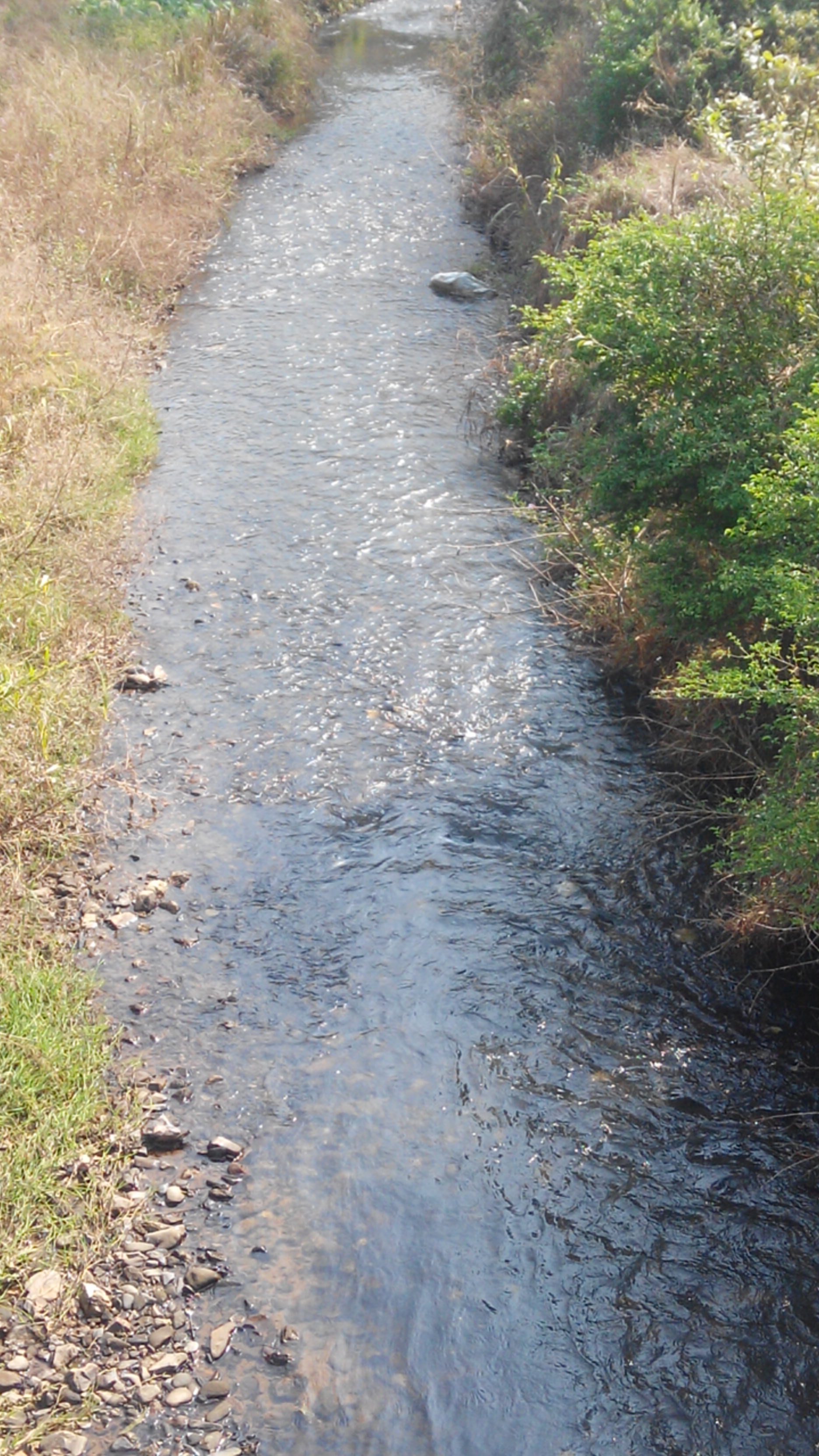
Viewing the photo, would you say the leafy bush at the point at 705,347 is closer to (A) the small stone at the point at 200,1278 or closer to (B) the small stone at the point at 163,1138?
(B) the small stone at the point at 163,1138

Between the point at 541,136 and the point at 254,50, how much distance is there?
21.2 ft

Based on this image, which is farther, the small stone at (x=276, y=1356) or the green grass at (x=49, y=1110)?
the green grass at (x=49, y=1110)

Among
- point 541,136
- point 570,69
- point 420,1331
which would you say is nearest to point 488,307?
point 541,136

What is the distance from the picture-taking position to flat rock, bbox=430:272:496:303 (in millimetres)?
12844

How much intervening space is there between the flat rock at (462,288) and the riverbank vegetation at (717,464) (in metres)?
2.77

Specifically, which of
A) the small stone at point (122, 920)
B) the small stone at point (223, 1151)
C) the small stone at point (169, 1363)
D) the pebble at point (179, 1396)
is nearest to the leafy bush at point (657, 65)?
the small stone at point (122, 920)

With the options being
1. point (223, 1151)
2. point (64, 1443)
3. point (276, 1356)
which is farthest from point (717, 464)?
point (64, 1443)

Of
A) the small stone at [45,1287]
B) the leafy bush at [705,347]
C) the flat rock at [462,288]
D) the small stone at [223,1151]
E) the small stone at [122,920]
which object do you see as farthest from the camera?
the flat rock at [462,288]

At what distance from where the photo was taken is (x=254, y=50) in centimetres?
1820

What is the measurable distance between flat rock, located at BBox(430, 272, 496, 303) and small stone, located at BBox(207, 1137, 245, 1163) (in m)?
10.2

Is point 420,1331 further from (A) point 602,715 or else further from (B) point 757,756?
(A) point 602,715

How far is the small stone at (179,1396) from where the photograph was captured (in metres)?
3.96

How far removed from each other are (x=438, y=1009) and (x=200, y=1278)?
159 centimetres

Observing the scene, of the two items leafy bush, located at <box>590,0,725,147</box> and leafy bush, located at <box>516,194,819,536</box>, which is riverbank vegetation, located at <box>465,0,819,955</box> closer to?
leafy bush, located at <box>516,194,819,536</box>
